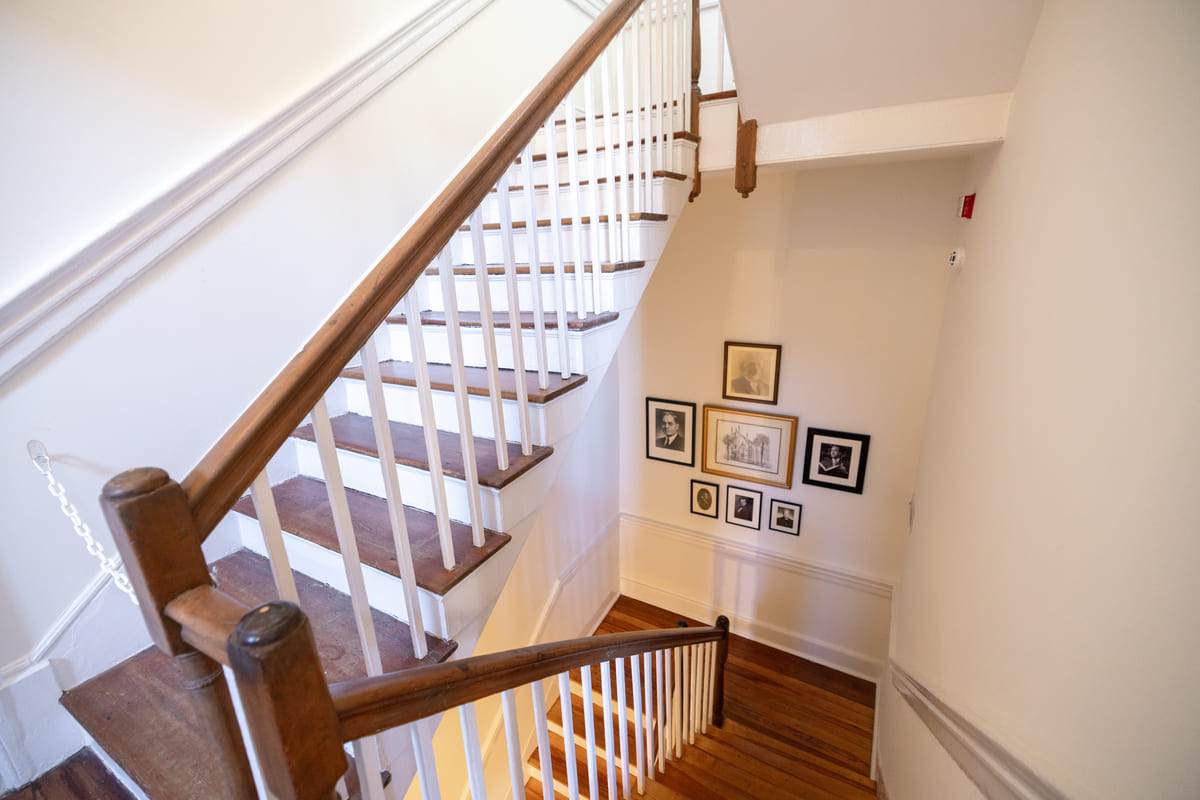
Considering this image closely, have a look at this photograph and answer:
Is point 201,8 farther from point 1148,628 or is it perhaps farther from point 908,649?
point 908,649

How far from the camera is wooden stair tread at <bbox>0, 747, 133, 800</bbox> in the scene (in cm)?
109

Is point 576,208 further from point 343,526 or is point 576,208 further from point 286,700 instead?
point 286,700

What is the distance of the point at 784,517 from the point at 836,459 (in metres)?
0.53

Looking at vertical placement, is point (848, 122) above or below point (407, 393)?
above

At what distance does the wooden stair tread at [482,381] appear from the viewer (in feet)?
4.47

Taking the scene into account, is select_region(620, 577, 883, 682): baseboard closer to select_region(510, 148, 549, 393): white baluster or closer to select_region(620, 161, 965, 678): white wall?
select_region(620, 161, 965, 678): white wall

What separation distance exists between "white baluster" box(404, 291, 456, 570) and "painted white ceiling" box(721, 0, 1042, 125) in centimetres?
128

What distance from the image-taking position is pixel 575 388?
150 centimetres

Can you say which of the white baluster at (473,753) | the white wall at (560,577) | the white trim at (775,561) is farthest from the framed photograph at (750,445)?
the white baluster at (473,753)

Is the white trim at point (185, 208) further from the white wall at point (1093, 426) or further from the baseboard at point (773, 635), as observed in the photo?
the baseboard at point (773, 635)

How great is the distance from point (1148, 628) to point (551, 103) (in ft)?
4.81

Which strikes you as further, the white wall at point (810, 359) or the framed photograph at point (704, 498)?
the framed photograph at point (704, 498)

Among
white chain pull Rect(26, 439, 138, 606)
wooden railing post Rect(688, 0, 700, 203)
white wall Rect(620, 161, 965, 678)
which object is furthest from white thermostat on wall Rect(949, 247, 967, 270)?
white chain pull Rect(26, 439, 138, 606)

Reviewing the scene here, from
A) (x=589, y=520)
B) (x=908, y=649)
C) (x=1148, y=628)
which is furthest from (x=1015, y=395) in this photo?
(x=589, y=520)
